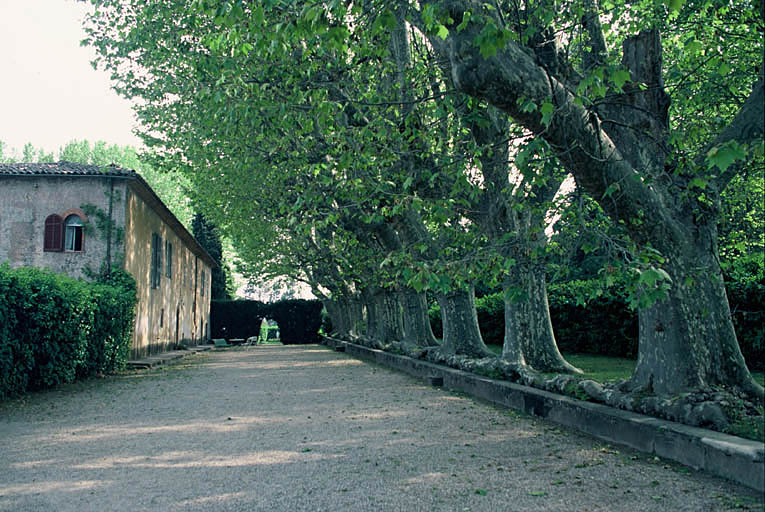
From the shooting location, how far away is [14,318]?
35.6 feet

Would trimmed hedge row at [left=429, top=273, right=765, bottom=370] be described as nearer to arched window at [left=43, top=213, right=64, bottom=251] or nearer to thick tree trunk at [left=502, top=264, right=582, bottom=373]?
thick tree trunk at [left=502, top=264, right=582, bottom=373]

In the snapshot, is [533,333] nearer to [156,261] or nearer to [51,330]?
[51,330]

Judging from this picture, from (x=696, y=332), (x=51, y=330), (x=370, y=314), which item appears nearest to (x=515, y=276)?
(x=696, y=332)

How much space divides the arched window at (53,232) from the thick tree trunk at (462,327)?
12151mm

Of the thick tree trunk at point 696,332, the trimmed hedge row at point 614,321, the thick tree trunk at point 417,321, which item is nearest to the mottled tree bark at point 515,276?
the trimmed hedge row at point 614,321

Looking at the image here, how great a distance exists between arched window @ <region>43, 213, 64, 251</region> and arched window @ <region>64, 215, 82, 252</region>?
6.4 inches

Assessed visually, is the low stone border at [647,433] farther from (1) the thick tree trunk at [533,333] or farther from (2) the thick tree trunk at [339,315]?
(2) the thick tree trunk at [339,315]

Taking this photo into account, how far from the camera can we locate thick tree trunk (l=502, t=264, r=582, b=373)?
1082 cm

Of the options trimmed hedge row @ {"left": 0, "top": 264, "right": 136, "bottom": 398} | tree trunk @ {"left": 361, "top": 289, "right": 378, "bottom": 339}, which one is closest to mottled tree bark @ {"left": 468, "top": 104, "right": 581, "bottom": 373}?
trimmed hedge row @ {"left": 0, "top": 264, "right": 136, "bottom": 398}

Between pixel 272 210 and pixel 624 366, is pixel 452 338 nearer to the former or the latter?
pixel 624 366

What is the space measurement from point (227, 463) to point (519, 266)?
5761 millimetres

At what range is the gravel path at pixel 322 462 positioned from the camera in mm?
4691

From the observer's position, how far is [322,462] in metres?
6.05

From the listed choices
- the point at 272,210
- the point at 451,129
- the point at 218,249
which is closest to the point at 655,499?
the point at 451,129
